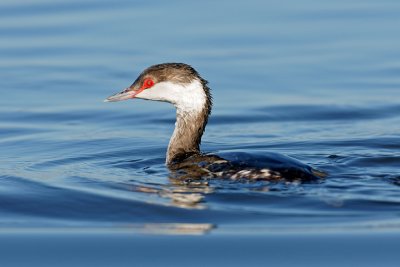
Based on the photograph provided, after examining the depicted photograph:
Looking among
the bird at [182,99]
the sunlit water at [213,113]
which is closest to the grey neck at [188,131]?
the bird at [182,99]

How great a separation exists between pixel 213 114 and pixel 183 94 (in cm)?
241

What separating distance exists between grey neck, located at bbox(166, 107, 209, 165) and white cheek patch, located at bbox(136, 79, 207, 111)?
66mm

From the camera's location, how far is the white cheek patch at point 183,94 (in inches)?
445

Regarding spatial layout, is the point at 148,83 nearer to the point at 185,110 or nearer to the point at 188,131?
the point at 185,110

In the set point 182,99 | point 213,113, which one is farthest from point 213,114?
point 182,99

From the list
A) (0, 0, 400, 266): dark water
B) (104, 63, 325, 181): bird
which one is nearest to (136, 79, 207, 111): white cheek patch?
(104, 63, 325, 181): bird

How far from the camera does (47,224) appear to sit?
28.4 feet

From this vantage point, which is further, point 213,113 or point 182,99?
point 213,113

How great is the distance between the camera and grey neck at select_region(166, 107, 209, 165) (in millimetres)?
11359

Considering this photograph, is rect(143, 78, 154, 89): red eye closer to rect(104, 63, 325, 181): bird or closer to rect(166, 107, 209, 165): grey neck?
rect(104, 63, 325, 181): bird

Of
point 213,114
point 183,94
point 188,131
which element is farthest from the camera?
point 213,114

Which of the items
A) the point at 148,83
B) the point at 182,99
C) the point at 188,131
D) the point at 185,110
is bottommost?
Result: the point at 188,131

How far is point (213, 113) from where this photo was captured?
1375cm

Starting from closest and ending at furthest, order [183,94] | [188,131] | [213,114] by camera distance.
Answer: [183,94] < [188,131] < [213,114]
